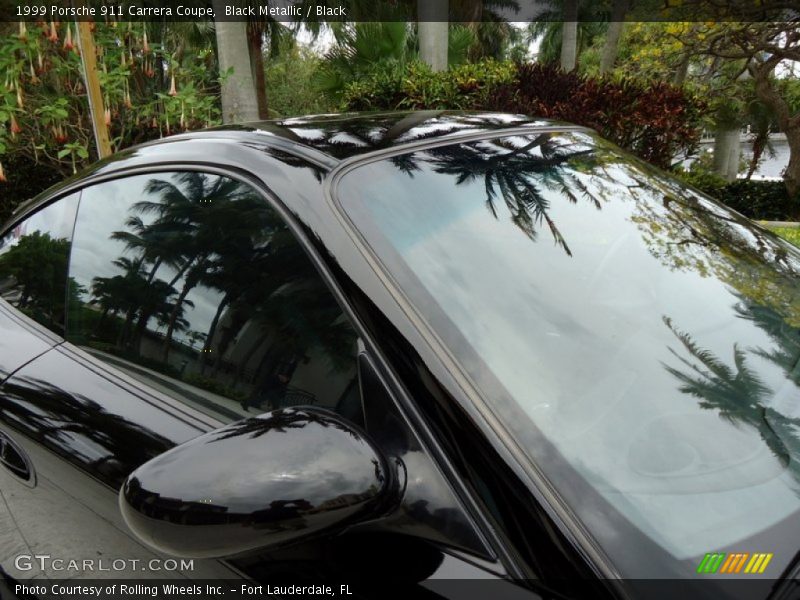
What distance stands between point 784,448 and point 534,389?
0.42 meters

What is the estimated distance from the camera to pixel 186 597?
49.7 inches

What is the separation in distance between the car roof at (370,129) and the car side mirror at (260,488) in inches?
24.7

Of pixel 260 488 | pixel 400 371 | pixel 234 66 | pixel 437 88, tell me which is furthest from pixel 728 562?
pixel 234 66

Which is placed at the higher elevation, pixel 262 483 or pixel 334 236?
pixel 334 236

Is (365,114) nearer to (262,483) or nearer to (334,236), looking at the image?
(334,236)

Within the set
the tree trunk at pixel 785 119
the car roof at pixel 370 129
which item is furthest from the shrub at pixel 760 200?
the car roof at pixel 370 129

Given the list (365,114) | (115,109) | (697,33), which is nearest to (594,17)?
(697,33)

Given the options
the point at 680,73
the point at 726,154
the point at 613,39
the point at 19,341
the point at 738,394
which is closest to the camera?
the point at 738,394

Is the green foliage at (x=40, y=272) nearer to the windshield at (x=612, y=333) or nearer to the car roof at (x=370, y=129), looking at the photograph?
the car roof at (x=370, y=129)

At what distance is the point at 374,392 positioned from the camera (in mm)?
1110

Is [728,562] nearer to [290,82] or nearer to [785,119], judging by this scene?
[785,119]

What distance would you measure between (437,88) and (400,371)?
6.61m

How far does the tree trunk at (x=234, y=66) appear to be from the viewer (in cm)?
807

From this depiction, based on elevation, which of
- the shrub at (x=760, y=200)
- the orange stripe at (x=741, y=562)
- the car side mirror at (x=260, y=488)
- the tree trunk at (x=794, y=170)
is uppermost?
the car side mirror at (x=260, y=488)
